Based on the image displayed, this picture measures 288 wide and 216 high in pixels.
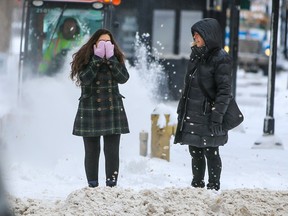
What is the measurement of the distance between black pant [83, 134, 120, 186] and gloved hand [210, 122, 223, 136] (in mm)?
945

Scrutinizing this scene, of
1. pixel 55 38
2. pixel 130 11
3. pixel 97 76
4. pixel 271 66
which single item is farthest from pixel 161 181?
pixel 130 11

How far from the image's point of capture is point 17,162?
34.4 feet

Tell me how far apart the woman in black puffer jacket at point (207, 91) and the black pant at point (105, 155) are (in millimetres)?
701

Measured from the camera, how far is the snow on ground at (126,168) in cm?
659

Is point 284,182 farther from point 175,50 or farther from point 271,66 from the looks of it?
point 175,50

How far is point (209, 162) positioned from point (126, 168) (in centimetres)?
232

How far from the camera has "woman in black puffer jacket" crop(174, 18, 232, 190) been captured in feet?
25.0

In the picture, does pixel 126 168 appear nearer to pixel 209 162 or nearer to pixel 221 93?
pixel 209 162

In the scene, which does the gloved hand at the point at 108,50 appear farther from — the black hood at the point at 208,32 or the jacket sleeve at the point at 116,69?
the black hood at the point at 208,32

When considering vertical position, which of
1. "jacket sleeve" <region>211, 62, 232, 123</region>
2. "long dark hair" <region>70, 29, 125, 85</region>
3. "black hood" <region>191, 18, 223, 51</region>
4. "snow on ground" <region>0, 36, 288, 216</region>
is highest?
"black hood" <region>191, 18, 223, 51</region>

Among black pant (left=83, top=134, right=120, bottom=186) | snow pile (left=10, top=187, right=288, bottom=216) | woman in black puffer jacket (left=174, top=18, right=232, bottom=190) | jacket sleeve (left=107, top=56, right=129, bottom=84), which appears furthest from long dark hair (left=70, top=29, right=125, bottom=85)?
snow pile (left=10, top=187, right=288, bottom=216)

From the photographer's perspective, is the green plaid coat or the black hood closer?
the black hood

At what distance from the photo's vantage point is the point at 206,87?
7656 mm

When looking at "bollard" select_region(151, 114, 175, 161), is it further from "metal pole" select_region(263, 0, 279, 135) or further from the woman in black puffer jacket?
the woman in black puffer jacket
